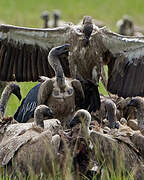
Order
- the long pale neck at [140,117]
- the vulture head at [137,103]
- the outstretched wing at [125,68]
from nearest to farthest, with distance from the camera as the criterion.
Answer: the long pale neck at [140,117]
the vulture head at [137,103]
the outstretched wing at [125,68]

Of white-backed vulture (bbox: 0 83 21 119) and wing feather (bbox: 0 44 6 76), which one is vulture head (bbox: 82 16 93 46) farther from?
wing feather (bbox: 0 44 6 76)

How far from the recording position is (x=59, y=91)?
9.68m

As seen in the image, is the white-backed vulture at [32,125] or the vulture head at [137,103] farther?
the vulture head at [137,103]

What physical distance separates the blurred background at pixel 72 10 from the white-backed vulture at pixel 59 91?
57.1ft

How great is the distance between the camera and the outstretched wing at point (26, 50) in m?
10.5

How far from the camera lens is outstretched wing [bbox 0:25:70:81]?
34.4ft

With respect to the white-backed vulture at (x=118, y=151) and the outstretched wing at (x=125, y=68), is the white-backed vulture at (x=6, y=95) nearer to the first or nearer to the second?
the outstretched wing at (x=125, y=68)

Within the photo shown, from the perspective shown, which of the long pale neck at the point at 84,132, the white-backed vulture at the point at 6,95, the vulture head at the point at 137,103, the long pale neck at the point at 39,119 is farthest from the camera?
the white-backed vulture at the point at 6,95

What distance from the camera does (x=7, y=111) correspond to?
10969mm

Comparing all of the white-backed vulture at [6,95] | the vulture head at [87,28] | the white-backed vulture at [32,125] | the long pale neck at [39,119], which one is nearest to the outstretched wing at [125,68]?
the vulture head at [87,28]

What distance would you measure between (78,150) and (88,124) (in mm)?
597

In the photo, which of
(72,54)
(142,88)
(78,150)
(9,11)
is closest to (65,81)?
(72,54)

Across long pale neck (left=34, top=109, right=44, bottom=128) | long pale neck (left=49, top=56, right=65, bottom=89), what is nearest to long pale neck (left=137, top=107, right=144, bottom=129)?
long pale neck (left=49, top=56, right=65, bottom=89)

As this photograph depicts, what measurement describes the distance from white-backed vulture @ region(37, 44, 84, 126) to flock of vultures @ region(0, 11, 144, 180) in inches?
0.5
